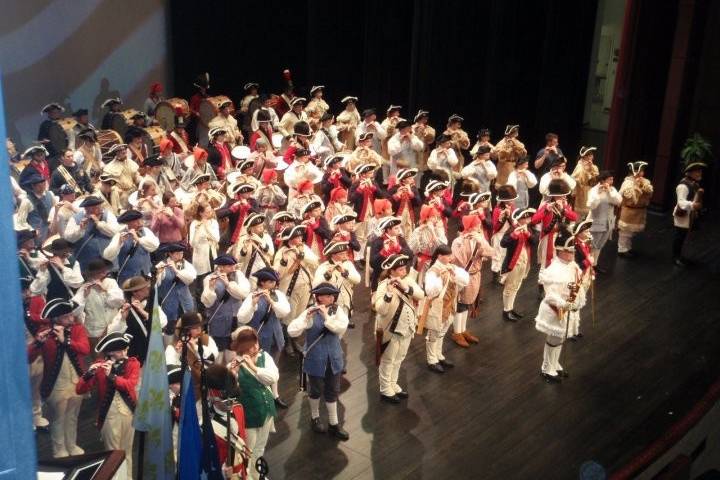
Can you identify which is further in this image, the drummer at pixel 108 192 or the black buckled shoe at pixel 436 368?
the drummer at pixel 108 192

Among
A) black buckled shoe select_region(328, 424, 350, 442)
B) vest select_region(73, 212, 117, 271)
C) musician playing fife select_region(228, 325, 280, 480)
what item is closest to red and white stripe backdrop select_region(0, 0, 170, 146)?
vest select_region(73, 212, 117, 271)

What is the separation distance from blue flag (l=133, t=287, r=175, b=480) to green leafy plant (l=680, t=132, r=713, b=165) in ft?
36.0

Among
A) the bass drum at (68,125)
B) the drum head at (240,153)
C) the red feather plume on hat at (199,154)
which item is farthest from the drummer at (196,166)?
the bass drum at (68,125)

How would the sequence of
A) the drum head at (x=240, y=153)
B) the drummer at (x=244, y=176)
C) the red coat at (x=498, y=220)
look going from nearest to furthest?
the red coat at (x=498, y=220)
the drummer at (x=244, y=176)
the drum head at (x=240, y=153)

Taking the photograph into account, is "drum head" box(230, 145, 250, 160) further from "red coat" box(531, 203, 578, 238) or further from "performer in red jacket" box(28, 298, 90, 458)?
"performer in red jacket" box(28, 298, 90, 458)

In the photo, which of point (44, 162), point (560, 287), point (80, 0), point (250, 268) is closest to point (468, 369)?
point (560, 287)

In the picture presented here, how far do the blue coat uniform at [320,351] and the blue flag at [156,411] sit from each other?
1.91 meters

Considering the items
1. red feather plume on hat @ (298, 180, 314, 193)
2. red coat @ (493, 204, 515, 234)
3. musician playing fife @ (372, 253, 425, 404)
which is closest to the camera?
musician playing fife @ (372, 253, 425, 404)

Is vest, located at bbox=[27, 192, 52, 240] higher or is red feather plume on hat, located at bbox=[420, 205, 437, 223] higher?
red feather plume on hat, located at bbox=[420, 205, 437, 223]

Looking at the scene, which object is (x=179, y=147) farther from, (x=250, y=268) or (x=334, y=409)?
(x=334, y=409)

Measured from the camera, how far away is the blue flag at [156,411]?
5.28 meters

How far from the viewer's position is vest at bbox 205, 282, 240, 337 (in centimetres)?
788

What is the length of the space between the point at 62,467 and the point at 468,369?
18.0 feet

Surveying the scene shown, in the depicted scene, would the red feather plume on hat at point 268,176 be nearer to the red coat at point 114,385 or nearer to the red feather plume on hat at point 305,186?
the red feather plume on hat at point 305,186
